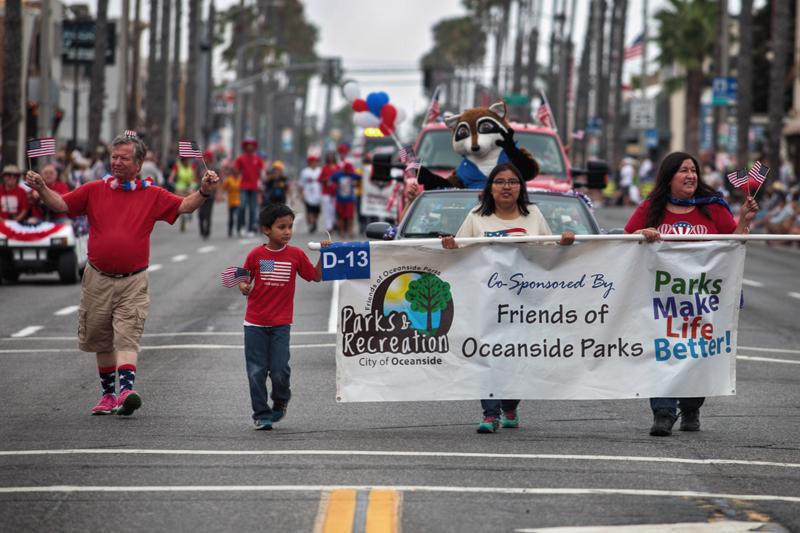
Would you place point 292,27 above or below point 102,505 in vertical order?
above

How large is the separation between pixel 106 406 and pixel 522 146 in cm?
1064

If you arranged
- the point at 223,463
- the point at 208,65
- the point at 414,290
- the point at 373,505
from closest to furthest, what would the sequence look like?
the point at 373,505, the point at 223,463, the point at 414,290, the point at 208,65

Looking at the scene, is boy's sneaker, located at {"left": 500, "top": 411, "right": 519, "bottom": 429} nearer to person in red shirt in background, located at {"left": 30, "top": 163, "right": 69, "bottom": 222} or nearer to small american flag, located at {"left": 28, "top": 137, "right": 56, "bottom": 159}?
small american flag, located at {"left": 28, "top": 137, "right": 56, "bottom": 159}

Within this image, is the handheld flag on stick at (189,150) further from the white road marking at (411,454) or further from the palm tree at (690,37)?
the palm tree at (690,37)

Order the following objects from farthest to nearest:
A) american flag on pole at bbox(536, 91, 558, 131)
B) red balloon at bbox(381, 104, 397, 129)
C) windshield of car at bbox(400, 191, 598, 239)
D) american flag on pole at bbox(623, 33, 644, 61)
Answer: american flag on pole at bbox(623, 33, 644, 61) < american flag on pole at bbox(536, 91, 558, 131) < red balloon at bbox(381, 104, 397, 129) < windshield of car at bbox(400, 191, 598, 239)

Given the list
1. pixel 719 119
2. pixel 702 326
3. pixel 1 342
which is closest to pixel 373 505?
pixel 702 326

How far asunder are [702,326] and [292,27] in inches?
5194

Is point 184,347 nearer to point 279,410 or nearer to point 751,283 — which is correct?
point 279,410

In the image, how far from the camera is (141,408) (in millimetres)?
11758

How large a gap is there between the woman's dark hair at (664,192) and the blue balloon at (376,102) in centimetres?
1132

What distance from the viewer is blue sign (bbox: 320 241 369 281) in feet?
35.2

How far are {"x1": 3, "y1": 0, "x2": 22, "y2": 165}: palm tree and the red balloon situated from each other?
1347 cm

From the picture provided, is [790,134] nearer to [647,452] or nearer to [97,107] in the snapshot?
[97,107]

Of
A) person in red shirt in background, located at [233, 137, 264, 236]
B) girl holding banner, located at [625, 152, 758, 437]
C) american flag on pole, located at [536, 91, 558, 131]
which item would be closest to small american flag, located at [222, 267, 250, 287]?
girl holding banner, located at [625, 152, 758, 437]
